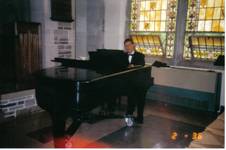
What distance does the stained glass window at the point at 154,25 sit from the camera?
4.52 metres

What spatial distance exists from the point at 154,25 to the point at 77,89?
2.96m

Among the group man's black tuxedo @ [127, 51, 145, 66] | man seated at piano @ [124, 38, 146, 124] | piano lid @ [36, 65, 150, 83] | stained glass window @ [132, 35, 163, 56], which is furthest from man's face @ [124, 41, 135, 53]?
stained glass window @ [132, 35, 163, 56]

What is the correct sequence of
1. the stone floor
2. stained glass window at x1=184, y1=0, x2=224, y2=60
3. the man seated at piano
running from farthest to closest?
stained glass window at x1=184, y1=0, x2=224, y2=60 → the man seated at piano → the stone floor

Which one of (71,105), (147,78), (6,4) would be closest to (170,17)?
(147,78)

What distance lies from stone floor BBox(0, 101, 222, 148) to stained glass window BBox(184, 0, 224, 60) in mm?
1094

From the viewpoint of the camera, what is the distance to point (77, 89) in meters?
2.14

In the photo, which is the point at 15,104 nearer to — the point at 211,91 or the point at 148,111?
the point at 148,111

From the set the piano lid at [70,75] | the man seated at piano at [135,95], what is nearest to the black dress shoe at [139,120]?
the man seated at piano at [135,95]

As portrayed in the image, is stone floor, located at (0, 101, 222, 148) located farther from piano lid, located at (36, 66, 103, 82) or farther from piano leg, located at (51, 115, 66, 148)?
piano lid, located at (36, 66, 103, 82)

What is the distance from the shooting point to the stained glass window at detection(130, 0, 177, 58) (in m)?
4.52

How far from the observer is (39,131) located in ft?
9.87

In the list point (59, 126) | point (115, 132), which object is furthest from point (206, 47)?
point (59, 126)

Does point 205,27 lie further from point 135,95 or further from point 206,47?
point 135,95

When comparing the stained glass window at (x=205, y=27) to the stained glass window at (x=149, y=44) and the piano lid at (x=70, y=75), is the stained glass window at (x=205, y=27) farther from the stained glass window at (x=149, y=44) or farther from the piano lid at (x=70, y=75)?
the piano lid at (x=70, y=75)
